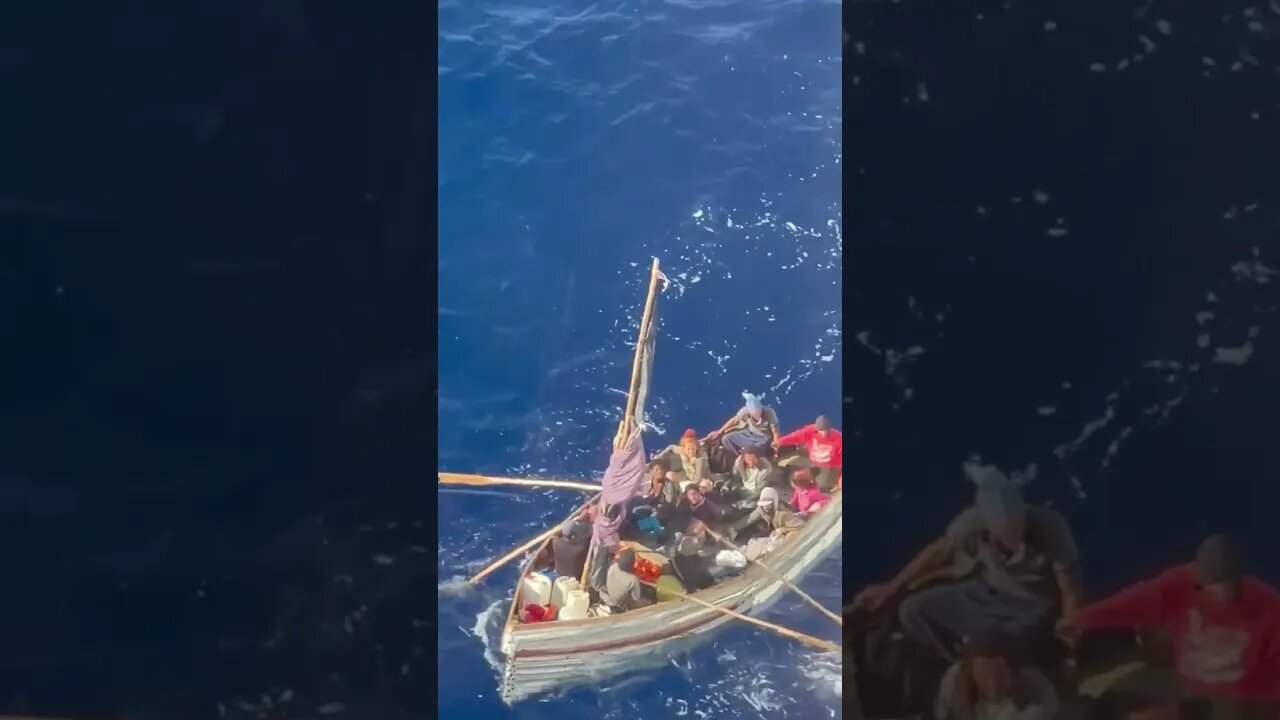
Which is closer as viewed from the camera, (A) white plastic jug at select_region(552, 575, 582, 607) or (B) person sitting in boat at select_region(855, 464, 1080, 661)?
(B) person sitting in boat at select_region(855, 464, 1080, 661)

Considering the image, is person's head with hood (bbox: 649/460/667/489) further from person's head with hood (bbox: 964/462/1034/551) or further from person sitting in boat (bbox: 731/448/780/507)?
person's head with hood (bbox: 964/462/1034/551)

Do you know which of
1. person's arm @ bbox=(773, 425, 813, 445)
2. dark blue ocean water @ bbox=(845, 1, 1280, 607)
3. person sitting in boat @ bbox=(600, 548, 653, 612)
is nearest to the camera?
dark blue ocean water @ bbox=(845, 1, 1280, 607)

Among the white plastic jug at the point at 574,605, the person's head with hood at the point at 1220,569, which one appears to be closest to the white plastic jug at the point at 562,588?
the white plastic jug at the point at 574,605

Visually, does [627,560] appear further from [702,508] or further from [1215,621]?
[1215,621]

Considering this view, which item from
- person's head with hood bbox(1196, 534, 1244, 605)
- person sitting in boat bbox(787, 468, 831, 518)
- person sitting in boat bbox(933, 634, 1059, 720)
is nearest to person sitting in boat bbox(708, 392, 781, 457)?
person sitting in boat bbox(787, 468, 831, 518)

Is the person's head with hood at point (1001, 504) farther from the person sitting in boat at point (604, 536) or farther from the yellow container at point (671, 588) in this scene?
the person sitting in boat at point (604, 536)
